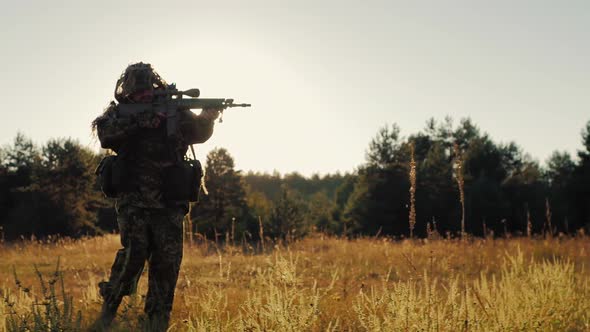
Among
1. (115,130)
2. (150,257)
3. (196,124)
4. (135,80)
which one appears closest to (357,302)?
(150,257)

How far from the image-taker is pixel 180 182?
164 inches

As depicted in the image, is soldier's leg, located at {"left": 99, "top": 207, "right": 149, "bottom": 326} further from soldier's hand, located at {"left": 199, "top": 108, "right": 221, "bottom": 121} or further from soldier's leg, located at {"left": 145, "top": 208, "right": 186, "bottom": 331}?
soldier's hand, located at {"left": 199, "top": 108, "right": 221, "bottom": 121}

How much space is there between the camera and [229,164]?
24859 mm

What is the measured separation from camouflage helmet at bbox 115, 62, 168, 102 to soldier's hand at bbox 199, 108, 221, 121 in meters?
0.50

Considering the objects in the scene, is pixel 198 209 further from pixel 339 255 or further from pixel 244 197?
pixel 339 255

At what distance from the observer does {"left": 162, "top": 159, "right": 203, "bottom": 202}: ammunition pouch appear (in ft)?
13.7

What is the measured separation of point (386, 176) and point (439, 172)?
349 cm

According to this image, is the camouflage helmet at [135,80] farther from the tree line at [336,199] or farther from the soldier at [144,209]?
the tree line at [336,199]

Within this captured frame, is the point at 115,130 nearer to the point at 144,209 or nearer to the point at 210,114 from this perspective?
the point at 144,209

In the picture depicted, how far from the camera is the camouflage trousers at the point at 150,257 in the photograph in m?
4.17

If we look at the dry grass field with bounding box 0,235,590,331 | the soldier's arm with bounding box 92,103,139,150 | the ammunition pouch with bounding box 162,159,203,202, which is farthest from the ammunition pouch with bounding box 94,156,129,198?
the dry grass field with bounding box 0,235,590,331

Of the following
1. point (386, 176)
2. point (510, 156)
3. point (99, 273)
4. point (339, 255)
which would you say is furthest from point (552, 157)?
point (99, 273)

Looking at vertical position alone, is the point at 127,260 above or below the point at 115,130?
below

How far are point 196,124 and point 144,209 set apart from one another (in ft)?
2.69
